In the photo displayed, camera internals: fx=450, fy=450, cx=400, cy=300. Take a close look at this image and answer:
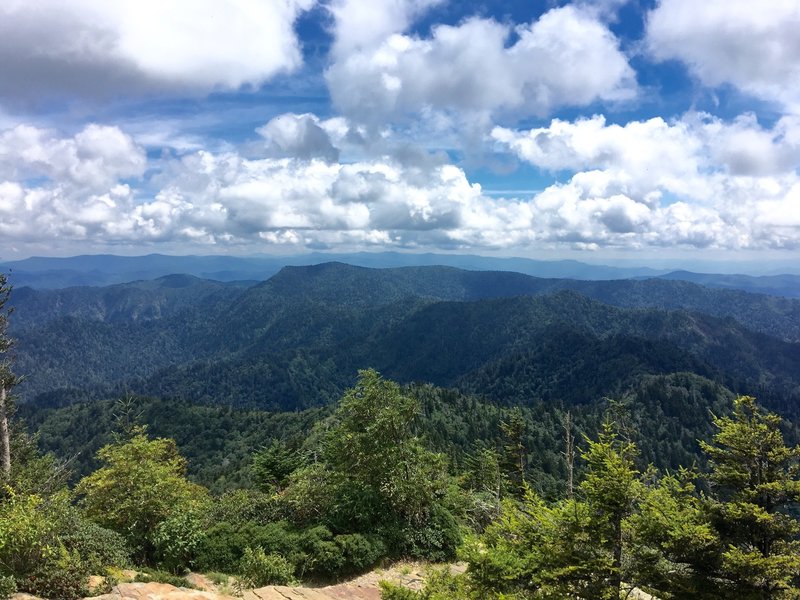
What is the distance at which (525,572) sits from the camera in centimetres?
1552

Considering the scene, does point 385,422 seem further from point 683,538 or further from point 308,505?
point 683,538

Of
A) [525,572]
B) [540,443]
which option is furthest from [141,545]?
[540,443]

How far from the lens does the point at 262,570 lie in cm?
2070

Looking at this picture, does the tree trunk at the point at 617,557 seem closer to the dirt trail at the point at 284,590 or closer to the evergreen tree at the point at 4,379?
the dirt trail at the point at 284,590

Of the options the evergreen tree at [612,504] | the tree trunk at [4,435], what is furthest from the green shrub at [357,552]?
the tree trunk at [4,435]

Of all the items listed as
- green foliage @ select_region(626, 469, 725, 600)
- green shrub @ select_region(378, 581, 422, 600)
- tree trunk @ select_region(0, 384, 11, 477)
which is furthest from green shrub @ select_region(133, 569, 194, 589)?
tree trunk @ select_region(0, 384, 11, 477)

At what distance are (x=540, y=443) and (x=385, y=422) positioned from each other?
6070 inches

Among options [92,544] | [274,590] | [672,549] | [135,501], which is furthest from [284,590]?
[672,549]

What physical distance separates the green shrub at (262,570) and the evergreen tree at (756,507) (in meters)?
18.4

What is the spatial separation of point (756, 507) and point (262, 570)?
2053cm

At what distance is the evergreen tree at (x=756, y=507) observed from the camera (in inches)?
641

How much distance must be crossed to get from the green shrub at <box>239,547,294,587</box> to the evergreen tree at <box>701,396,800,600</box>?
18.4 metres

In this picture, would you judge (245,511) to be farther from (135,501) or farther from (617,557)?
(617,557)

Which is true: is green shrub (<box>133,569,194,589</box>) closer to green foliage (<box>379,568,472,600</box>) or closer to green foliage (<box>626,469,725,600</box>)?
green foliage (<box>379,568,472,600</box>)
